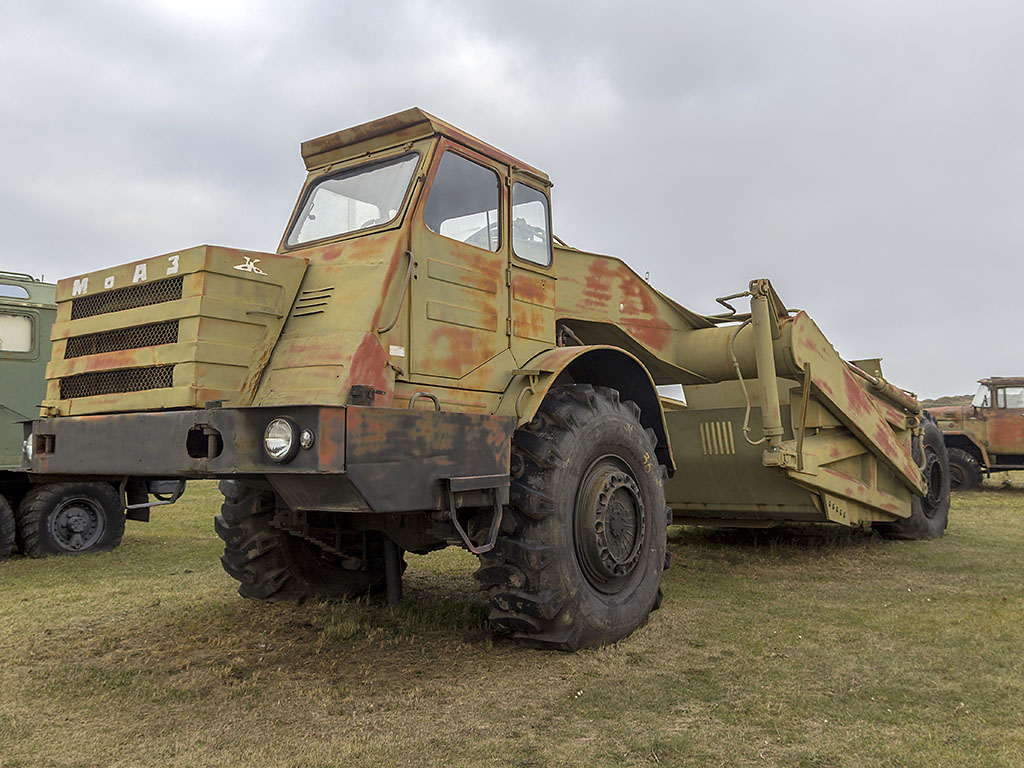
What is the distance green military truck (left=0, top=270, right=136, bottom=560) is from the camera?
8.60 metres

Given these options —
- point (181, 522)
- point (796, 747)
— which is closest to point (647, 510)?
point (796, 747)

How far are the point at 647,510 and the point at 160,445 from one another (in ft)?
9.78

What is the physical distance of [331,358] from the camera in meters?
3.89

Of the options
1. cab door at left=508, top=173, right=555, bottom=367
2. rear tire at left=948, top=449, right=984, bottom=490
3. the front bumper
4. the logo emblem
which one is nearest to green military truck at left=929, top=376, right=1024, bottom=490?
rear tire at left=948, top=449, right=984, bottom=490

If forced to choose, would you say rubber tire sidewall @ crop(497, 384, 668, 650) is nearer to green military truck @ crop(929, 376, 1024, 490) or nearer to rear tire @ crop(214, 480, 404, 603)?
rear tire @ crop(214, 480, 404, 603)

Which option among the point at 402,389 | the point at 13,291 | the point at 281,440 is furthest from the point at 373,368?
the point at 13,291

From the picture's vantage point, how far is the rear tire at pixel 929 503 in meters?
8.77

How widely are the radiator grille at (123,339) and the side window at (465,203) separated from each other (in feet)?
4.83

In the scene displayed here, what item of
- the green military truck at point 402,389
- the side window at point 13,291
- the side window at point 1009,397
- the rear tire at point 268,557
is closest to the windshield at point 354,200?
the green military truck at point 402,389

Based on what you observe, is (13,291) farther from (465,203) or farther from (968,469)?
(968,469)

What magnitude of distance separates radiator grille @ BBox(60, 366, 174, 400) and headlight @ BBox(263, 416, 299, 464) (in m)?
0.79

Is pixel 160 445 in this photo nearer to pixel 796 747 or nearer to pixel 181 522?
pixel 796 747

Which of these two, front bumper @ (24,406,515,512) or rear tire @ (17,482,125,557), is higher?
front bumper @ (24,406,515,512)

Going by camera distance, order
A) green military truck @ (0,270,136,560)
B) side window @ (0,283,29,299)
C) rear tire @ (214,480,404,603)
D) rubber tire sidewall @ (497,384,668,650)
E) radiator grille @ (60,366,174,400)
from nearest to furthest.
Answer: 1. radiator grille @ (60,366,174,400)
2. rubber tire sidewall @ (497,384,668,650)
3. rear tire @ (214,480,404,603)
4. green military truck @ (0,270,136,560)
5. side window @ (0,283,29,299)
